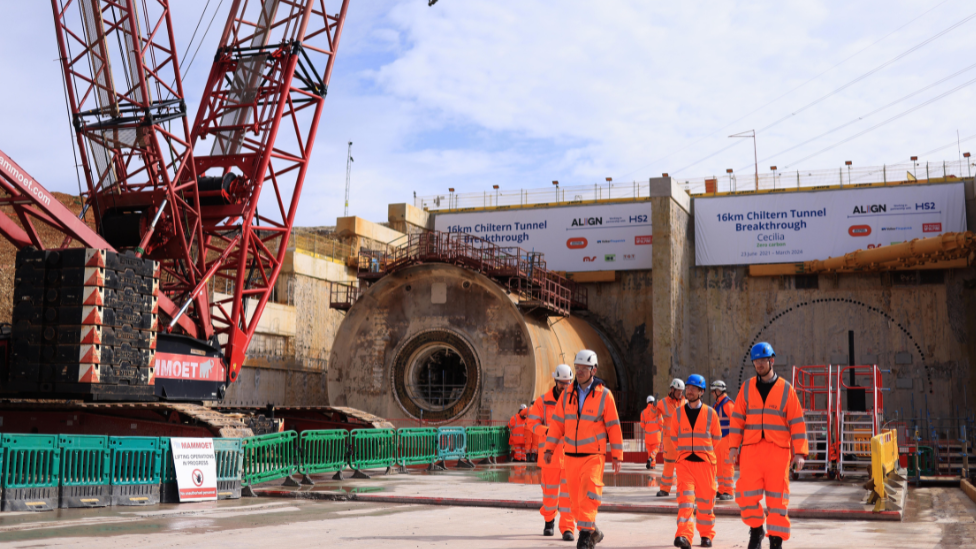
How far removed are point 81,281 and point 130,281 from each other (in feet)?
2.81

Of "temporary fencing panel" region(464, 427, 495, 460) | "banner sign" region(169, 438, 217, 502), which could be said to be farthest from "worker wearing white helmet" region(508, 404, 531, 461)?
"banner sign" region(169, 438, 217, 502)

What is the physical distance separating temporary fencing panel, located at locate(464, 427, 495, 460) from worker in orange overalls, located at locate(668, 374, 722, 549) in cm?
1353

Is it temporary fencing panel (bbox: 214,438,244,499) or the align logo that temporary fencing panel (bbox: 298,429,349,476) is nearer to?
temporary fencing panel (bbox: 214,438,244,499)

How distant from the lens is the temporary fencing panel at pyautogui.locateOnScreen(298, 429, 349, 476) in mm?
17547

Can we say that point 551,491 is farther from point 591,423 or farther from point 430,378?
point 430,378

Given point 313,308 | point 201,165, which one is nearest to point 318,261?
point 313,308

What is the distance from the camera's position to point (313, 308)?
34.4 meters

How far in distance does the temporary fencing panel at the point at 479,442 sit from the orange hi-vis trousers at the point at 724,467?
412 inches

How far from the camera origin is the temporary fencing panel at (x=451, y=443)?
2222 centimetres

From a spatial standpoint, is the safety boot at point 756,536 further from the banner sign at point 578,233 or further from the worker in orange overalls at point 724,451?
the banner sign at point 578,233

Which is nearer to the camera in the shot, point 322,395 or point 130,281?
point 130,281

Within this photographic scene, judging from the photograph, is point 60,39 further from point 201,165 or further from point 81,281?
point 81,281

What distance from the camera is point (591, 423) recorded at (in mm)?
9086

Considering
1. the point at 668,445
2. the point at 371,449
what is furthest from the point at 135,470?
the point at 668,445
